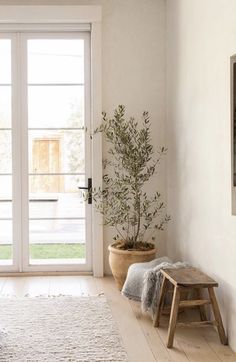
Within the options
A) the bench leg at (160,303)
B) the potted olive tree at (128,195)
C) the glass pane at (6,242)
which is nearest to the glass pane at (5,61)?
the potted olive tree at (128,195)

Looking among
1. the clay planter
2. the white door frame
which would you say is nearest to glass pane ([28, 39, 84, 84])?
the white door frame

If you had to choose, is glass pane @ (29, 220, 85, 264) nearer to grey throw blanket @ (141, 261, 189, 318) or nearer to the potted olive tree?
the potted olive tree

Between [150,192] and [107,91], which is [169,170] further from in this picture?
[107,91]

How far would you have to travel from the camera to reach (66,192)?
4.76 m

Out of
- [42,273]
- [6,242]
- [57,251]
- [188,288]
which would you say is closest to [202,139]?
[188,288]

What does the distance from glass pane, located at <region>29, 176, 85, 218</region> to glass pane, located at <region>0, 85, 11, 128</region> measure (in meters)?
0.59

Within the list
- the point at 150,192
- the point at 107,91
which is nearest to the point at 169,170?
the point at 150,192

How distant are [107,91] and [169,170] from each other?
0.97 meters

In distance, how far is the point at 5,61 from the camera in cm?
469

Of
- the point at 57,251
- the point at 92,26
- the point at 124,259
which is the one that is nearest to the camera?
the point at 124,259

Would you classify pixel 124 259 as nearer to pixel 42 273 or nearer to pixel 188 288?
pixel 42 273

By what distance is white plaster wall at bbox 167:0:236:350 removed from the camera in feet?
9.62

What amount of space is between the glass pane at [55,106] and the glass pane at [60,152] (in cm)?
9

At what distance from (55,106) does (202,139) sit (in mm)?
1853
